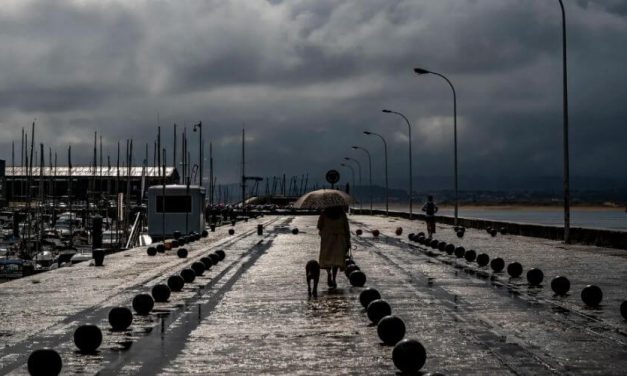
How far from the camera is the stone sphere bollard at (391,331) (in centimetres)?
1270

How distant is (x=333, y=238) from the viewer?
67.9 ft

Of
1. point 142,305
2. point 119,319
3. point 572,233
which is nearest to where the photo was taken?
point 119,319

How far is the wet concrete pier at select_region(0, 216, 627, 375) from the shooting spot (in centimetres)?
1134

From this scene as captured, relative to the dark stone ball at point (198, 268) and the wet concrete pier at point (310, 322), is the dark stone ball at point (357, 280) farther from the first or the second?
the dark stone ball at point (198, 268)

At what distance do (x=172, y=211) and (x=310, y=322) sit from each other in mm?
41943

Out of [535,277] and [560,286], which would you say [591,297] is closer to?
[560,286]

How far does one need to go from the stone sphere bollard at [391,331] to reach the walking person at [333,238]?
785 centimetres

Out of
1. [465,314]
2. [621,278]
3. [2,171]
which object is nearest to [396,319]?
[465,314]

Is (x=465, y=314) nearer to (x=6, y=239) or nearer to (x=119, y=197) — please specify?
(x=119, y=197)

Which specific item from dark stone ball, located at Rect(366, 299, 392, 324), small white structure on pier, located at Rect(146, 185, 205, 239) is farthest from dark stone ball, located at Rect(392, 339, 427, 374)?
small white structure on pier, located at Rect(146, 185, 205, 239)

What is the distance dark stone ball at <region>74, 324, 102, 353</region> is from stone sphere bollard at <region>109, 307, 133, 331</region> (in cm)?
196

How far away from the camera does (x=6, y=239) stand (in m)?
87.6

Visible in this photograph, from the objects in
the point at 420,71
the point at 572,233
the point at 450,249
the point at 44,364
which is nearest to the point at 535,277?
the point at 450,249

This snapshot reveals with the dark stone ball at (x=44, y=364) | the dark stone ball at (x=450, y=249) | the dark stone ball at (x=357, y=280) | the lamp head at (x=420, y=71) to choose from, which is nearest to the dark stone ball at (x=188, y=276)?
the dark stone ball at (x=357, y=280)
